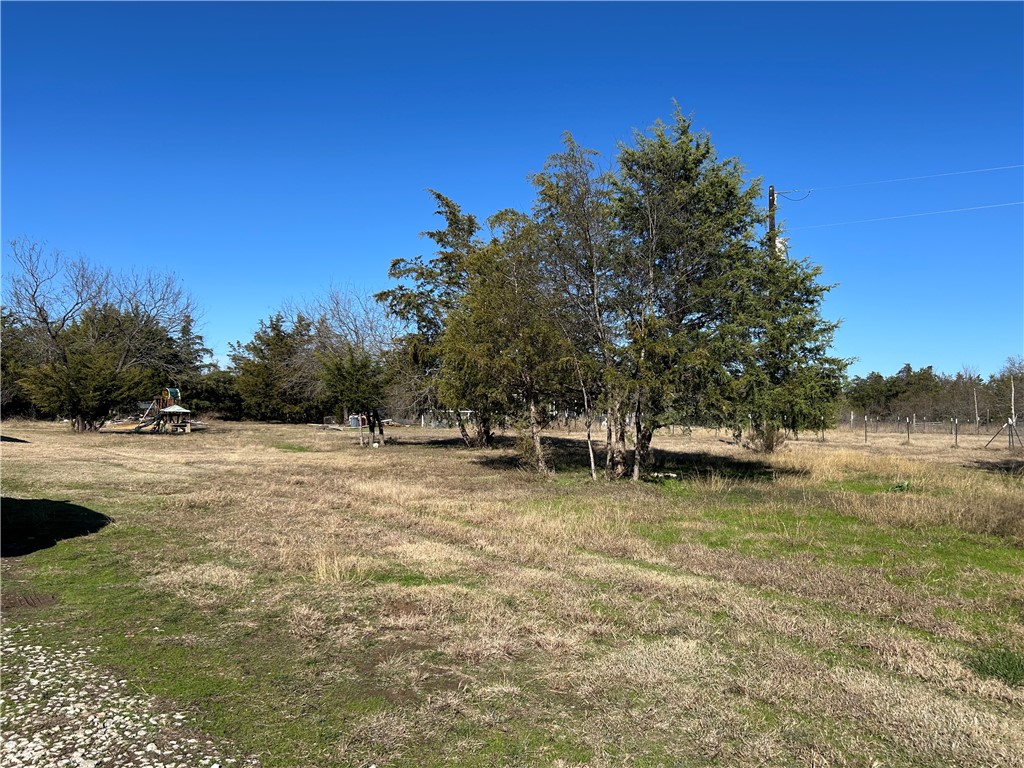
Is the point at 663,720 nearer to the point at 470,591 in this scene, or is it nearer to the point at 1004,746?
the point at 1004,746

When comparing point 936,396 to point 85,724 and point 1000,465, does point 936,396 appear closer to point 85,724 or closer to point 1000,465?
point 1000,465

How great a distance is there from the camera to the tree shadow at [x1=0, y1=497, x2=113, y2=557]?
845 cm

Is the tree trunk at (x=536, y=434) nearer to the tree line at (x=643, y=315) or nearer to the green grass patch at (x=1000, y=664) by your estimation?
the tree line at (x=643, y=315)

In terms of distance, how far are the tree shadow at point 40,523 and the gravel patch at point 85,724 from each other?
4.77 meters

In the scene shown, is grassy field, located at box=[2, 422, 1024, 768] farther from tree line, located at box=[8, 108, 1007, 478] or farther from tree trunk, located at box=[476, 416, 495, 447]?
tree trunk, located at box=[476, 416, 495, 447]

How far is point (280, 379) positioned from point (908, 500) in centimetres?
5098

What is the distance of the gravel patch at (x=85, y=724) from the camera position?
10.6ft

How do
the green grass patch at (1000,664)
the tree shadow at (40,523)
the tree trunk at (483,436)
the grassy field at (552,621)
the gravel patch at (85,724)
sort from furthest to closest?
the tree trunk at (483,436), the tree shadow at (40,523), the green grass patch at (1000,664), the grassy field at (552,621), the gravel patch at (85,724)

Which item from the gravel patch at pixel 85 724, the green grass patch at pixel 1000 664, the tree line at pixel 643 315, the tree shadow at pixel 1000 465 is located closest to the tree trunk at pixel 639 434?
the tree line at pixel 643 315

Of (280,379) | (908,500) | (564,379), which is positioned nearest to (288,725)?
(908,500)

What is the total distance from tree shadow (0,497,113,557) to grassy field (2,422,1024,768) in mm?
74

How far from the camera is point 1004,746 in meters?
3.43

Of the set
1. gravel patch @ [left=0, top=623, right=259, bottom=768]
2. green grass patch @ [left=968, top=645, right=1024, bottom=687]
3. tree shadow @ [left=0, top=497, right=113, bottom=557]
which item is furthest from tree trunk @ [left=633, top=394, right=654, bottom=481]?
gravel patch @ [left=0, top=623, right=259, bottom=768]

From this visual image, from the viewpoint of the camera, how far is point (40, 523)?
9703mm
